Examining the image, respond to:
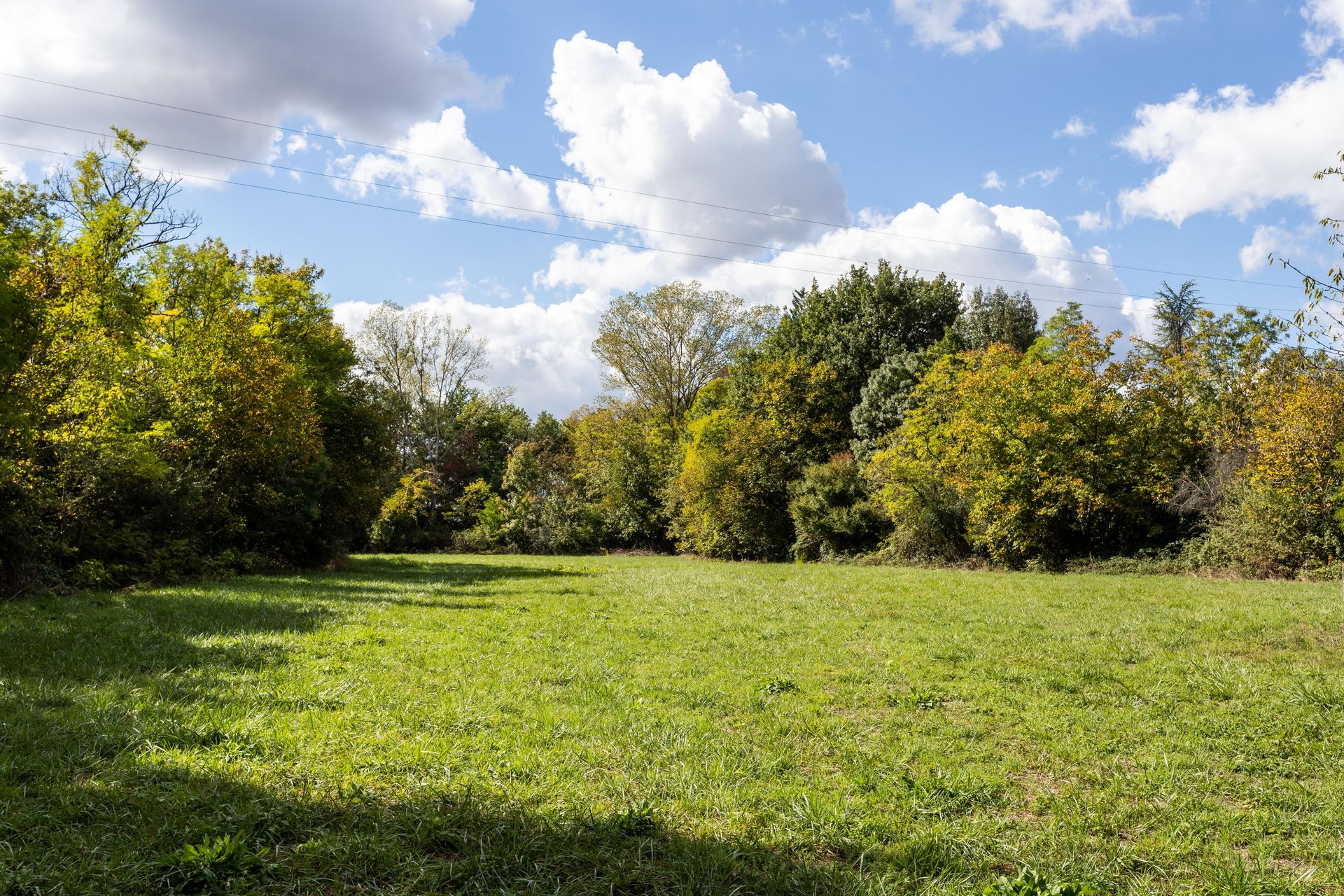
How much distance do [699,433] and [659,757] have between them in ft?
98.2

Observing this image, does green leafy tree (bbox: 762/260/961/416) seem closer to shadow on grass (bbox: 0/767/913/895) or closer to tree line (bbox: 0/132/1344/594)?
tree line (bbox: 0/132/1344/594)

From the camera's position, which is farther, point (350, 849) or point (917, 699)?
point (917, 699)

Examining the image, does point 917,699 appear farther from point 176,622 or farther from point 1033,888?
point 176,622

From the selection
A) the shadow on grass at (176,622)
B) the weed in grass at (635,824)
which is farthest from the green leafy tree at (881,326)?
the weed in grass at (635,824)

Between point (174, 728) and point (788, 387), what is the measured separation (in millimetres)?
31994

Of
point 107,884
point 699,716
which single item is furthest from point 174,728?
point 699,716

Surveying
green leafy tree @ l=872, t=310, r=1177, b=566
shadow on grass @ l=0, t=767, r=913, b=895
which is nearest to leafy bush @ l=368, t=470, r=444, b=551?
green leafy tree @ l=872, t=310, r=1177, b=566

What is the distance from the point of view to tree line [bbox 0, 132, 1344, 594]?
14789mm

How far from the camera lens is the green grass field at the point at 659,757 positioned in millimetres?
3785

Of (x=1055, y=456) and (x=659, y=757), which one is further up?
(x=1055, y=456)

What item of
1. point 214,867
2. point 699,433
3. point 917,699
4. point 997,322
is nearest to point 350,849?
point 214,867

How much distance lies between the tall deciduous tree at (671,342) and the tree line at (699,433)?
136mm

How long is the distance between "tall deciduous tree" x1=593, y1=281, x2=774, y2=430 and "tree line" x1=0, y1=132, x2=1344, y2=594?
0.45ft

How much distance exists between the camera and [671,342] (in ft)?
142
